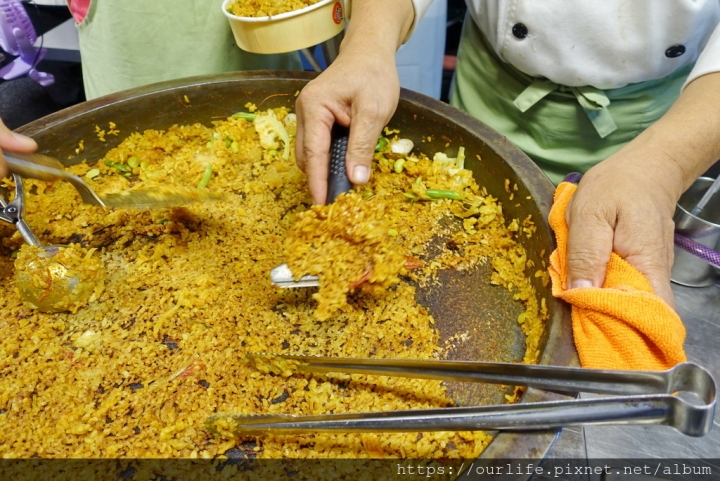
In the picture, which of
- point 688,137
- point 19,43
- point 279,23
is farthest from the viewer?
point 19,43

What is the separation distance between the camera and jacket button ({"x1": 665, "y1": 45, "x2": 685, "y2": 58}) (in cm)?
139

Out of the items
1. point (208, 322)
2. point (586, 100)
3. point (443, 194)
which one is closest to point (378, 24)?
point (443, 194)

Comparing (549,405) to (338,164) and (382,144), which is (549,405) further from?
(382,144)

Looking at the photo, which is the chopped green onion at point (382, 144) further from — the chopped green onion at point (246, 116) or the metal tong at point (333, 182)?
the chopped green onion at point (246, 116)

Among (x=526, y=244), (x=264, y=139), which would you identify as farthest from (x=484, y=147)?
(x=264, y=139)

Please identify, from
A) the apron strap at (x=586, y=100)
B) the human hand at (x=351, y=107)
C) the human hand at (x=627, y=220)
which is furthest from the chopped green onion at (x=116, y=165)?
the human hand at (x=627, y=220)

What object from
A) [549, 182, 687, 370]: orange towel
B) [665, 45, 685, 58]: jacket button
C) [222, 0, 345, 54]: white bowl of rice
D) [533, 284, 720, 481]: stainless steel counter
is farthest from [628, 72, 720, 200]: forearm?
[222, 0, 345, 54]: white bowl of rice

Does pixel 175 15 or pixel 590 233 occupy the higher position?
pixel 175 15

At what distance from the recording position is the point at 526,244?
1.44 metres

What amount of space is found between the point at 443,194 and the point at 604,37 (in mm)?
691

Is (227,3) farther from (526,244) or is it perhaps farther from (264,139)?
(526,244)

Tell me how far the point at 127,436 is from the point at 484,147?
1.36 metres

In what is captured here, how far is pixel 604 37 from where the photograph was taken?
4.64 feet

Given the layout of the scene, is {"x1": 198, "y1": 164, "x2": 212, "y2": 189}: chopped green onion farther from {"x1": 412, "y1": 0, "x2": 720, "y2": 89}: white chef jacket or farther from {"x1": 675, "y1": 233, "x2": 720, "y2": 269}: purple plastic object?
{"x1": 675, "y1": 233, "x2": 720, "y2": 269}: purple plastic object
